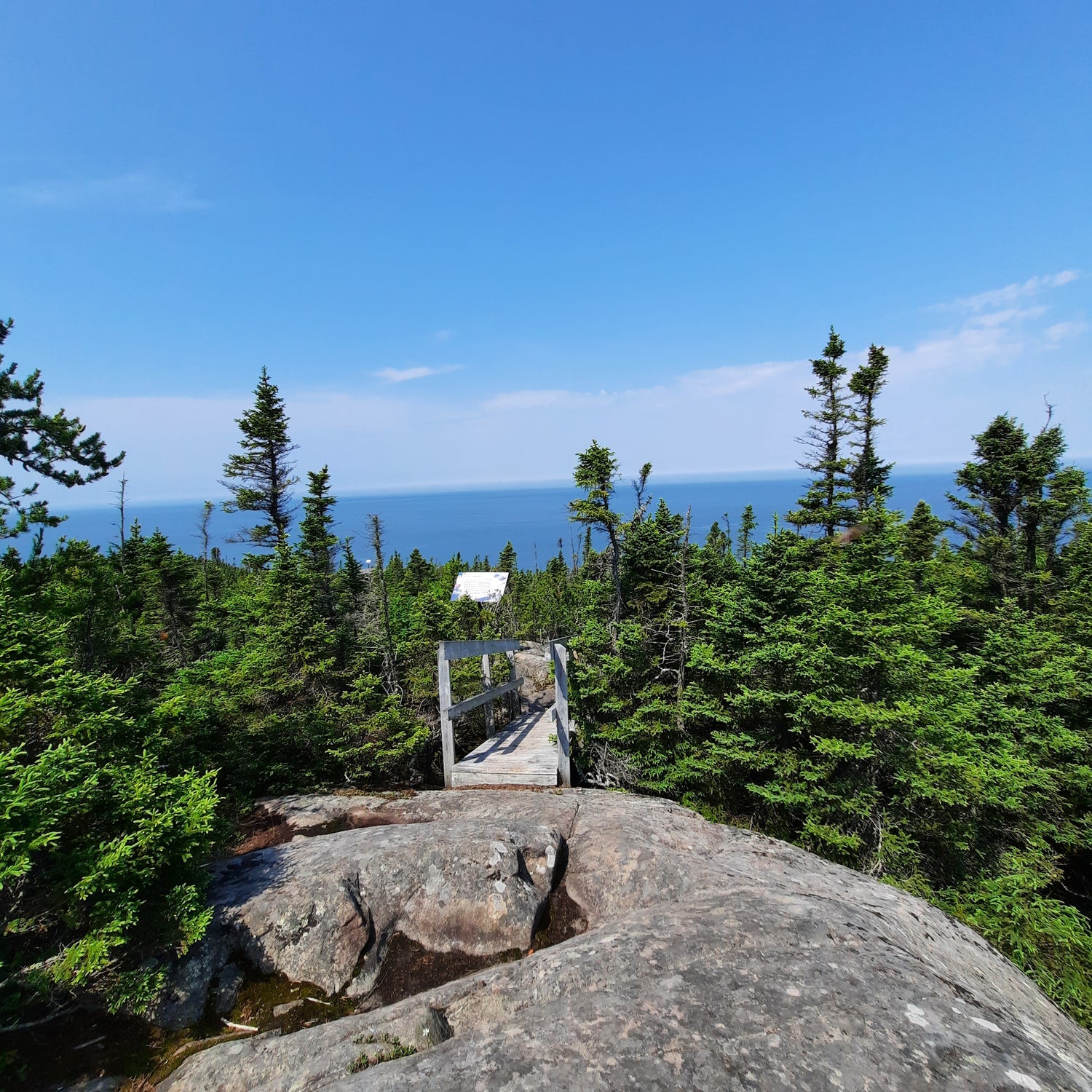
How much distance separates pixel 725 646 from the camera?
10.8 meters

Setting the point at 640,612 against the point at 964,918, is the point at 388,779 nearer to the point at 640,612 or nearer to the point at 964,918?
the point at 640,612

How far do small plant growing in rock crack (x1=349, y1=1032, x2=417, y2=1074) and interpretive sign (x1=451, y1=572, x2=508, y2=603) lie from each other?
15.5m

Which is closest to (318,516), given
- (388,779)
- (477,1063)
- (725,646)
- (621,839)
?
(388,779)

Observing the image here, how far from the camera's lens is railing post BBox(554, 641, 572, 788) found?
30.8 ft

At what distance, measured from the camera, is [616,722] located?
36.2 ft

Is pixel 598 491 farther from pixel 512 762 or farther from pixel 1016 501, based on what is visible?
pixel 1016 501

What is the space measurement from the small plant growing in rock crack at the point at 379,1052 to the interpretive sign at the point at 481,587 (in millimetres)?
15528

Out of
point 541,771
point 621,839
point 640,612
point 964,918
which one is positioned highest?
point 640,612

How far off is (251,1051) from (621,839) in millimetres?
4135

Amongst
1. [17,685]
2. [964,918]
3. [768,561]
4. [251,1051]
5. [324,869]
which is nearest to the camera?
A: [251,1051]

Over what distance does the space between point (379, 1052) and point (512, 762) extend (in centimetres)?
636

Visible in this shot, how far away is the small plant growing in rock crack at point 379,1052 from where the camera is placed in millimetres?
3445

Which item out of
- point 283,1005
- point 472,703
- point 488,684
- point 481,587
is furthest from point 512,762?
point 481,587

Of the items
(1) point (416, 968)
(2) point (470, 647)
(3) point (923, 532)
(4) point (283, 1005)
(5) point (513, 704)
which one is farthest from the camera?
(3) point (923, 532)
